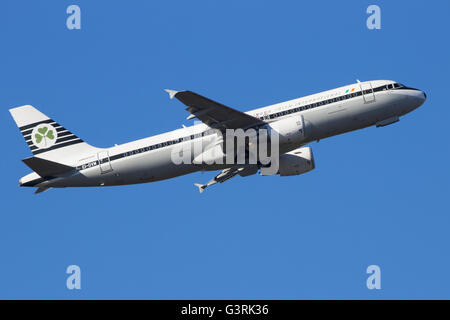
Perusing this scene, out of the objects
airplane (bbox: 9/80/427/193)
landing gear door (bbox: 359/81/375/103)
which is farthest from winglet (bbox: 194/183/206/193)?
landing gear door (bbox: 359/81/375/103)

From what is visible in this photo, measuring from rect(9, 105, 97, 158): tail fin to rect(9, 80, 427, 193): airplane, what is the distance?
2.15ft

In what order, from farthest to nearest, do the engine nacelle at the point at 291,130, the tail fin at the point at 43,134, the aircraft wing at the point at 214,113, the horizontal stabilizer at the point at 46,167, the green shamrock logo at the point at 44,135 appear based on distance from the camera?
the green shamrock logo at the point at 44,135 → the tail fin at the point at 43,134 → the horizontal stabilizer at the point at 46,167 → the engine nacelle at the point at 291,130 → the aircraft wing at the point at 214,113

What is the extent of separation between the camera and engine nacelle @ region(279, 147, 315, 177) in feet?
181

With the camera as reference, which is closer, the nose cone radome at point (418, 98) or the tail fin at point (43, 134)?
the nose cone radome at point (418, 98)

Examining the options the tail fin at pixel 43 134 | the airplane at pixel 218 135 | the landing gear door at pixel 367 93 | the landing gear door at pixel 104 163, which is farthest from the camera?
the tail fin at pixel 43 134

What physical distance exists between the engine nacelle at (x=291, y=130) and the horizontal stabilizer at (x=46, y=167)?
15.4 m

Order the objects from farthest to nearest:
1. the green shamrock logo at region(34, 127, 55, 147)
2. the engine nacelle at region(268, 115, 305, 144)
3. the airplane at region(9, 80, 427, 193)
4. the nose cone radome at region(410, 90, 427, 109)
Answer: the green shamrock logo at region(34, 127, 55, 147)
the nose cone radome at region(410, 90, 427, 109)
the airplane at region(9, 80, 427, 193)
the engine nacelle at region(268, 115, 305, 144)

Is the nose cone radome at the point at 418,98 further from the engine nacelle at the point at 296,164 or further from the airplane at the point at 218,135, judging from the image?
the engine nacelle at the point at 296,164

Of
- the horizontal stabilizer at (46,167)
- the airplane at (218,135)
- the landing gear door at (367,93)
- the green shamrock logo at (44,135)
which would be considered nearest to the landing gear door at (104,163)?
the airplane at (218,135)

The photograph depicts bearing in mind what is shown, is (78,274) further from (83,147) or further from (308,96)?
(308,96)

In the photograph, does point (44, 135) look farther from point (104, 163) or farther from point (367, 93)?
point (367, 93)

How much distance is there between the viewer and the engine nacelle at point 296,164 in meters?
55.2

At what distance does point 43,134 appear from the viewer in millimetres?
55500

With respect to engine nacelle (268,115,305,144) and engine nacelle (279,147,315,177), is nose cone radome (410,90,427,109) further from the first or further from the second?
engine nacelle (279,147,315,177)
